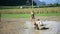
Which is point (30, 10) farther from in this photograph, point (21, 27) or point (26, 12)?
point (21, 27)

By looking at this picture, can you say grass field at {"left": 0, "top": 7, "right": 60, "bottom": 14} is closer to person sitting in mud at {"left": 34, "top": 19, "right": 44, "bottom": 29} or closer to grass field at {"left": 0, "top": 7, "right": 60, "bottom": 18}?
grass field at {"left": 0, "top": 7, "right": 60, "bottom": 18}

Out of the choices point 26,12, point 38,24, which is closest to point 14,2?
point 26,12

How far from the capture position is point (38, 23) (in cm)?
657

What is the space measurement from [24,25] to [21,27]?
162 mm

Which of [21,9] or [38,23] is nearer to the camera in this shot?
[38,23]

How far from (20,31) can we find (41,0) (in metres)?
1.22

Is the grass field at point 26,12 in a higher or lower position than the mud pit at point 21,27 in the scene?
higher

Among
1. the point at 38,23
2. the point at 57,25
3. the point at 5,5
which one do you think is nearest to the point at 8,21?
the point at 5,5

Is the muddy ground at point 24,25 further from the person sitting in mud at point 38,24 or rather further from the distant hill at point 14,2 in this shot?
the distant hill at point 14,2

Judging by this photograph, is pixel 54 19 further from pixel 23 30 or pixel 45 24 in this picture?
pixel 23 30

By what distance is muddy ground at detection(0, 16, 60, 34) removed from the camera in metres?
6.29

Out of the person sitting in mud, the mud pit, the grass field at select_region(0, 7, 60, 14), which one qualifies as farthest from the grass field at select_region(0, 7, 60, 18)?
the person sitting in mud

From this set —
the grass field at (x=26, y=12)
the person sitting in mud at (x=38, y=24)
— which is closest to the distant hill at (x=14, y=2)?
the grass field at (x=26, y=12)

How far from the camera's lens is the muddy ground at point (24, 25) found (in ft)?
20.6
